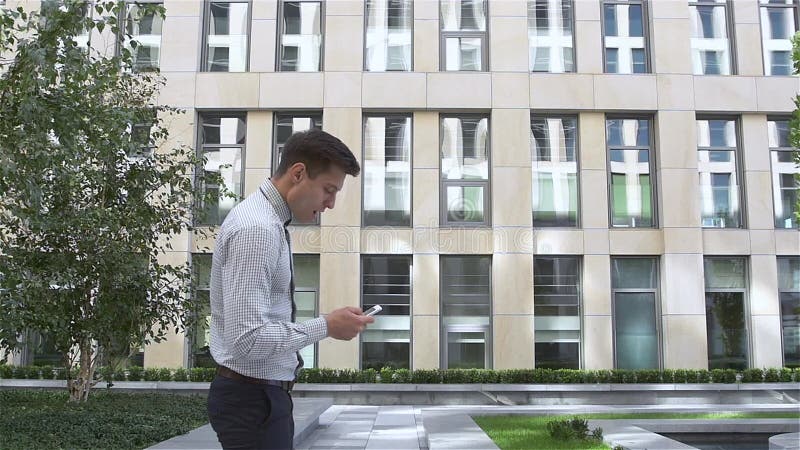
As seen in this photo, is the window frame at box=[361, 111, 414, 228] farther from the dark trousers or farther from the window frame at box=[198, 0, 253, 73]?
the dark trousers

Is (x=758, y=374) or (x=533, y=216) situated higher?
(x=533, y=216)

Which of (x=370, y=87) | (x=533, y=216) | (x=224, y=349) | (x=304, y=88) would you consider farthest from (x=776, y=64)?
(x=224, y=349)

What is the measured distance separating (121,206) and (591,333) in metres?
11.9

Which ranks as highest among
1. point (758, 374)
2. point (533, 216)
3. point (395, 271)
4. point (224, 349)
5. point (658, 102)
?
point (658, 102)

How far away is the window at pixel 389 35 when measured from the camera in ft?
65.2

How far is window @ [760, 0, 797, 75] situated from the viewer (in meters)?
20.0

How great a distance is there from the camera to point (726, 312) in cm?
1917

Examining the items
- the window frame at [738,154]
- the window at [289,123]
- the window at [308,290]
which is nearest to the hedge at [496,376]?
the window at [308,290]

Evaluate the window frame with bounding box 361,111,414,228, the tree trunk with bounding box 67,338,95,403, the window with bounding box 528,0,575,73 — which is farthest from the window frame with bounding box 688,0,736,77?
the tree trunk with bounding box 67,338,95,403

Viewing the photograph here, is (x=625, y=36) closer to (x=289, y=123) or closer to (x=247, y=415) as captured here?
(x=289, y=123)

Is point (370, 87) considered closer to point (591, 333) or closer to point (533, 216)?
point (533, 216)

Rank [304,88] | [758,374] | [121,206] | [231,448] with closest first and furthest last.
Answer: [231,448]
[121,206]
[758,374]
[304,88]

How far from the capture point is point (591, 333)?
18.7 meters

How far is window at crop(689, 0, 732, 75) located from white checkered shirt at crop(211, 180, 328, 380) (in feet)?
63.5
